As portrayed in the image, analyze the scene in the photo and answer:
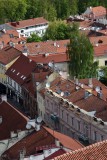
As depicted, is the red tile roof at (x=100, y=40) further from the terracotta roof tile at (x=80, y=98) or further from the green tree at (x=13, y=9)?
the green tree at (x=13, y=9)

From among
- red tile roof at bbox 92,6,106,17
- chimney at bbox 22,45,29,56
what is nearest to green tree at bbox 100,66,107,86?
chimney at bbox 22,45,29,56

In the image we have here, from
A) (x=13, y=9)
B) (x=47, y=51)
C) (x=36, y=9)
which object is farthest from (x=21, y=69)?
(x=36, y=9)

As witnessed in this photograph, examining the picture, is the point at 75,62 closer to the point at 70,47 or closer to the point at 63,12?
the point at 70,47

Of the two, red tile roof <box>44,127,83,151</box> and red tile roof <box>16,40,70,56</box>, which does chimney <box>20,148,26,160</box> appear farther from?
red tile roof <box>16,40,70,56</box>

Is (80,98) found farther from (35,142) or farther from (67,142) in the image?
(67,142)

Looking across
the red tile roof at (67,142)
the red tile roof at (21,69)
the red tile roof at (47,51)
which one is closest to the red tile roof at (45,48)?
→ the red tile roof at (47,51)

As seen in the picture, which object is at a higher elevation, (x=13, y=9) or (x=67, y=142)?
(x=67, y=142)
